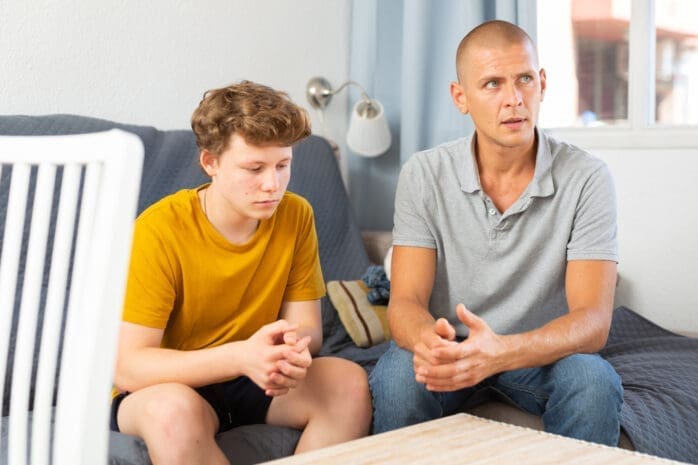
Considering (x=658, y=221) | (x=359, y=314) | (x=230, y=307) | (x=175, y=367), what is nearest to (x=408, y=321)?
(x=230, y=307)

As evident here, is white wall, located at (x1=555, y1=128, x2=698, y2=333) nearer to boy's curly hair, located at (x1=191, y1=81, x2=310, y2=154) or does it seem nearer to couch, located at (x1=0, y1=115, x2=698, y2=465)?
couch, located at (x1=0, y1=115, x2=698, y2=465)

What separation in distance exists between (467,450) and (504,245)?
2.17 feet

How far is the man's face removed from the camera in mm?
1890

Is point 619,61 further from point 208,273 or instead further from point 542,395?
point 208,273

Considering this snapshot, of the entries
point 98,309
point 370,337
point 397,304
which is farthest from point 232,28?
point 98,309

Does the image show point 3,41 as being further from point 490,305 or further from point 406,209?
point 490,305

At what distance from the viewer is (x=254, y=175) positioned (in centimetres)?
164

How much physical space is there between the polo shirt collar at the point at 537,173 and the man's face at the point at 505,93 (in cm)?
3

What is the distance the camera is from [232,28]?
2900mm

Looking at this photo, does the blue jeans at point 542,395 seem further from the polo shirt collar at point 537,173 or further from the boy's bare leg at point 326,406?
the polo shirt collar at point 537,173

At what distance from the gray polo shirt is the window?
3.50 ft

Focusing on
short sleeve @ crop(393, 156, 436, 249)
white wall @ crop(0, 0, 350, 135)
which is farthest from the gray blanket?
white wall @ crop(0, 0, 350, 135)

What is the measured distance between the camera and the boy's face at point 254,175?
1.63m

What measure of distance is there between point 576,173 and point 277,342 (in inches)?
29.8
